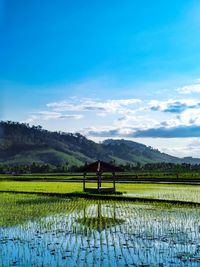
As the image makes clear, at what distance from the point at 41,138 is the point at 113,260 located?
7356 inches

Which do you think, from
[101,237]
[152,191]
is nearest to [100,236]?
[101,237]

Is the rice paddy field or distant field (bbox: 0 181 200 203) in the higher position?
distant field (bbox: 0 181 200 203)

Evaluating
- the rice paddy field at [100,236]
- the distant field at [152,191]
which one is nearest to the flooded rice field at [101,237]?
the rice paddy field at [100,236]

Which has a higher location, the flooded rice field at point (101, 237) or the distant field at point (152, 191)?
the distant field at point (152, 191)

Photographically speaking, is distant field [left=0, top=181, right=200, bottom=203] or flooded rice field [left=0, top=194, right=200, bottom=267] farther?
distant field [left=0, top=181, right=200, bottom=203]

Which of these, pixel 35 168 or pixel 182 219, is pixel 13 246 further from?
pixel 35 168

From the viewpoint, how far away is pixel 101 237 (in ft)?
36.2

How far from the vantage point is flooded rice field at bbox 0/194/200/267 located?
872 centimetres

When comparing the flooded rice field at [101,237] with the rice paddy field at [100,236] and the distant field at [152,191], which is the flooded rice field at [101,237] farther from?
the distant field at [152,191]

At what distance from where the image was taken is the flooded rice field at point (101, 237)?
8719mm

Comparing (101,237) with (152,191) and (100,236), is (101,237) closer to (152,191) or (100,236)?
(100,236)

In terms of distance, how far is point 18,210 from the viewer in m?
17.1

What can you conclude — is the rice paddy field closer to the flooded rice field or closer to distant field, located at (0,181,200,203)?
the flooded rice field

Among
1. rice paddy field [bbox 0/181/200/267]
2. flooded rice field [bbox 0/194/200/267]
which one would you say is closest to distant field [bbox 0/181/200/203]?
rice paddy field [bbox 0/181/200/267]
